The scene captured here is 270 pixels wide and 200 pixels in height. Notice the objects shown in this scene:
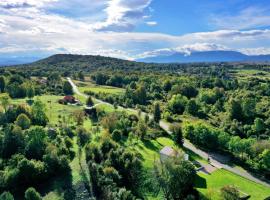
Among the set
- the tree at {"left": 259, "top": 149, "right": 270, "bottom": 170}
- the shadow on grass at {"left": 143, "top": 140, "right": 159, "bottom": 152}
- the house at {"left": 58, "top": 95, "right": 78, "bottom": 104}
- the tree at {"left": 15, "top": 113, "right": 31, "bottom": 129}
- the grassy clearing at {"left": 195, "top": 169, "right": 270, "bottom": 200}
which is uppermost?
the tree at {"left": 15, "top": 113, "right": 31, "bottom": 129}

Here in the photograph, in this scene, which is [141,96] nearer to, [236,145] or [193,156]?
[193,156]

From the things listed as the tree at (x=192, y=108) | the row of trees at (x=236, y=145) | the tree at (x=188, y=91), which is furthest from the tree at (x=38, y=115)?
the tree at (x=188, y=91)

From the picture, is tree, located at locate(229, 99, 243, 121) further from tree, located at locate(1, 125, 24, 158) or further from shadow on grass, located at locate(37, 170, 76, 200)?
tree, located at locate(1, 125, 24, 158)

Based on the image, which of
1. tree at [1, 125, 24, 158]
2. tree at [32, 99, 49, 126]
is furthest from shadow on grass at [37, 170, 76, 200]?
tree at [32, 99, 49, 126]

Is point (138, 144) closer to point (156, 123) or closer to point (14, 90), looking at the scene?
point (156, 123)

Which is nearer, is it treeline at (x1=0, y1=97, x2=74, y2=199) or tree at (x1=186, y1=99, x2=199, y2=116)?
treeline at (x1=0, y1=97, x2=74, y2=199)

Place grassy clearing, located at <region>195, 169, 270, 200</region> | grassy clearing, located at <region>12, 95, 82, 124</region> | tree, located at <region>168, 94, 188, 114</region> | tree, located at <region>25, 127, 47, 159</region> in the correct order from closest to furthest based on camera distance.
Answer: grassy clearing, located at <region>195, 169, 270, 200</region>
tree, located at <region>25, 127, 47, 159</region>
grassy clearing, located at <region>12, 95, 82, 124</region>
tree, located at <region>168, 94, 188, 114</region>

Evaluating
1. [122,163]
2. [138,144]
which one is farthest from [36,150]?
[138,144]

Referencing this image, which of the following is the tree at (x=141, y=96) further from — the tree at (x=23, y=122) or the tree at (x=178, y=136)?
the tree at (x=23, y=122)

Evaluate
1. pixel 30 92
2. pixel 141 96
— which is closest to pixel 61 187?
pixel 30 92
